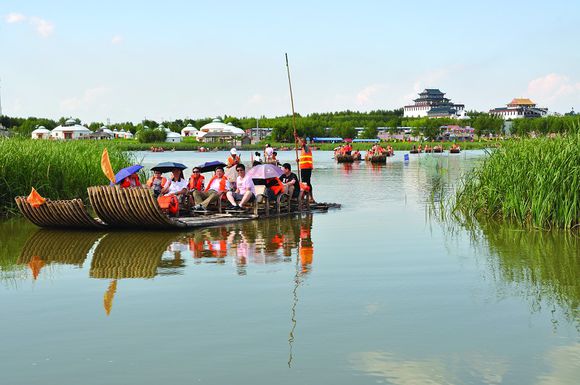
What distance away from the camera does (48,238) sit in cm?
1582

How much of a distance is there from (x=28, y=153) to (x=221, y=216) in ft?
18.3

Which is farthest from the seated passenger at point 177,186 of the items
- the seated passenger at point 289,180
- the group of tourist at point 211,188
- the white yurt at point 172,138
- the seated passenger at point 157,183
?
the white yurt at point 172,138

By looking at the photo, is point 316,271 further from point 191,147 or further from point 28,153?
point 191,147

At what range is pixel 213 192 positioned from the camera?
60.2ft

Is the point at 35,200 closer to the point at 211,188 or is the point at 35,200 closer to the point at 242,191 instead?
the point at 211,188

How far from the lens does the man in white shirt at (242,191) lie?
18.4 m

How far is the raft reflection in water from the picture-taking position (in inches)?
480

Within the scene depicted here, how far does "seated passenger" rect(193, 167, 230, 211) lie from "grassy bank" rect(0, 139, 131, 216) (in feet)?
13.5

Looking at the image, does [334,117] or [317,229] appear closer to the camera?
[317,229]

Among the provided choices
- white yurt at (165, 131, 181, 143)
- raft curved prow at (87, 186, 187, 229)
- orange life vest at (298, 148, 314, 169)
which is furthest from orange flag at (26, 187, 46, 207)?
white yurt at (165, 131, 181, 143)

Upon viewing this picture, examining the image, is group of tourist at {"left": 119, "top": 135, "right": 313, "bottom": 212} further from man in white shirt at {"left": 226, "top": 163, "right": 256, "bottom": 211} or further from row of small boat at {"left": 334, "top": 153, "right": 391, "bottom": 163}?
row of small boat at {"left": 334, "top": 153, "right": 391, "bottom": 163}

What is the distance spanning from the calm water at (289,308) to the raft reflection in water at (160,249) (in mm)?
42

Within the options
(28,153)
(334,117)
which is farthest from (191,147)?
(28,153)

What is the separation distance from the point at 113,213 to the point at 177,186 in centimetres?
212
